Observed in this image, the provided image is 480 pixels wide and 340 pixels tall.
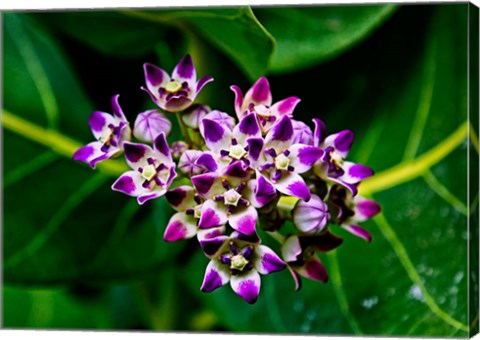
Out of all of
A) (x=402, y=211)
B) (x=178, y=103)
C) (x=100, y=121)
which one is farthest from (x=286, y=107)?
(x=402, y=211)

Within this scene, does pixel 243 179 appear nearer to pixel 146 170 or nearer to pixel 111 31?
pixel 146 170

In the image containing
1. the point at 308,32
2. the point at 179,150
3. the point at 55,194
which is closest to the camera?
the point at 179,150

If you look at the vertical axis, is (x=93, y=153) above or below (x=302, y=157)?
below

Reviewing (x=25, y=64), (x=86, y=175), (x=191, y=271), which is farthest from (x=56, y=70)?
(x=191, y=271)

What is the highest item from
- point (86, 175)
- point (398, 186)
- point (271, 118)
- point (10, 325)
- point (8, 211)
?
point (271, 118)

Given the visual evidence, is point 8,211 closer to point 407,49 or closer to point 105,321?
point 105,321

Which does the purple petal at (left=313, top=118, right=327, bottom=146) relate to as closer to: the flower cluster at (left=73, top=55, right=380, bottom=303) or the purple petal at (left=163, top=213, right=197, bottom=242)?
the flower cluster at (left=73, top=55, right=380, bottom=303)

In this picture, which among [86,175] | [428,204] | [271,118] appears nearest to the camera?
[271,118]
